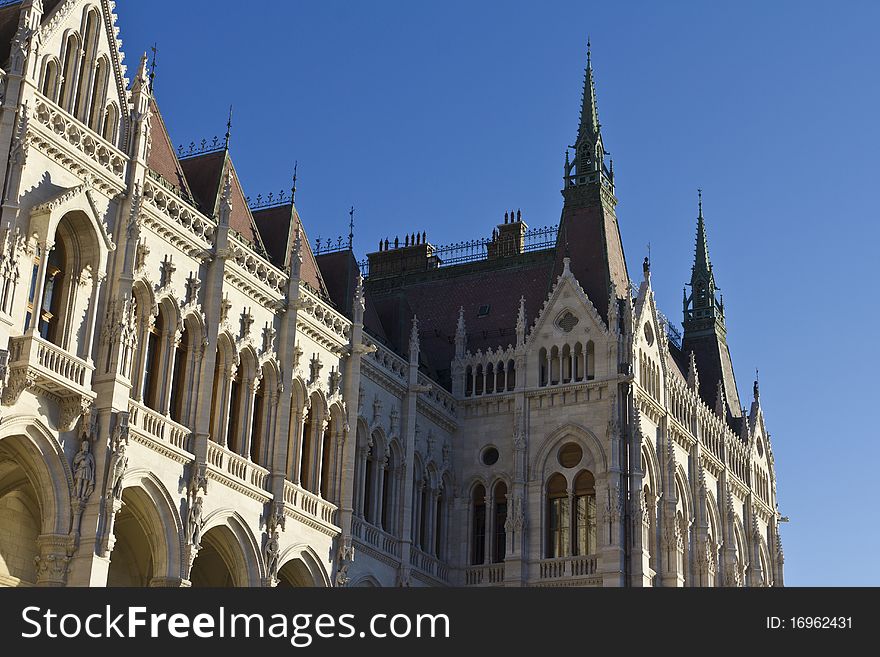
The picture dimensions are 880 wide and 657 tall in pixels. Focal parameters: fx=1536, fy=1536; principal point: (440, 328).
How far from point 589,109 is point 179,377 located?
78.1ft

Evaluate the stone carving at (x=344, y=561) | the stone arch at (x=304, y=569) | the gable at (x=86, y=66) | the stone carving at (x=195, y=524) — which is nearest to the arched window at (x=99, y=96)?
the gable at (x=86, y=66)

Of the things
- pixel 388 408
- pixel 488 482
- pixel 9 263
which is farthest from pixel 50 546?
pixel 488 482

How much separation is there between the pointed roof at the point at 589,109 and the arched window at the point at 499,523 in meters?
13.6

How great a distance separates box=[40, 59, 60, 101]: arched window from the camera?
33.2 meters

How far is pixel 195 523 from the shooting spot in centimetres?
3488

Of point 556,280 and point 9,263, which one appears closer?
point 9,263

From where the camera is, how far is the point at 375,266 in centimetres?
5825

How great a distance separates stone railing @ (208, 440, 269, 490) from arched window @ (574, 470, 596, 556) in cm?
1230

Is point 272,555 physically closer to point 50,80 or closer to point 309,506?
point 309,506

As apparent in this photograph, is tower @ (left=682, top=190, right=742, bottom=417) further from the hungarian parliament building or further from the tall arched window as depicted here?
the tall arched window

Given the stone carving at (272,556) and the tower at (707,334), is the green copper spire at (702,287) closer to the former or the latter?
the tower at (707,334)

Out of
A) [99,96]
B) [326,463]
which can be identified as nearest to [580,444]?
[326,463]

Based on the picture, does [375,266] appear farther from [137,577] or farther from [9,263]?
[9,263]
